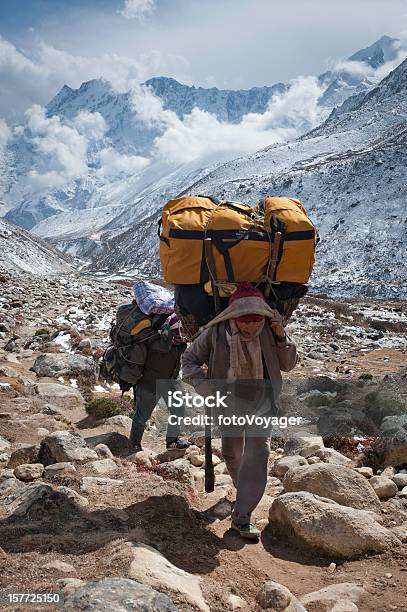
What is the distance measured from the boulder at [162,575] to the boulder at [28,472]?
177 cm

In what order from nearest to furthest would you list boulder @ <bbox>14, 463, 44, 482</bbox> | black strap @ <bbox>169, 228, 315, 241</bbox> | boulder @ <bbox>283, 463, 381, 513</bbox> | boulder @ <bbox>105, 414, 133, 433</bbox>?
1. black strap @ <bbox>169, 228, 315, 241</bbox>
2. boulder @ <bbox>283, 463, 381, 513</bbox>
3. boulder @ <bbox>14, 463, 44, 482</bbox>
4. boulder @ <bbox>105, 414, 133, 433</bbox>

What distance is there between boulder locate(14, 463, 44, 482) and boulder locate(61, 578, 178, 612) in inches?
86.0

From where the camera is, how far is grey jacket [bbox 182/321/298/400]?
4152mm

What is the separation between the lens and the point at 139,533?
3.77 m

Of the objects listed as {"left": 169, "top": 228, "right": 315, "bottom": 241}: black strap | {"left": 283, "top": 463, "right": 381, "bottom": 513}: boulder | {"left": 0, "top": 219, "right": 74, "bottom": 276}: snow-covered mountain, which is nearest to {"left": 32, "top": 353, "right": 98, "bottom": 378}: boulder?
{"left": 283, "top": 463, "right": 381, "bottom": 513}: boulder

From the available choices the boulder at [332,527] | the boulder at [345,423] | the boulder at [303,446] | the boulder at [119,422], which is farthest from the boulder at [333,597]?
the boulder at [119,422]

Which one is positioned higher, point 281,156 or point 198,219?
point 281,156

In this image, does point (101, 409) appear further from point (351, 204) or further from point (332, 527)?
point (351, 204)

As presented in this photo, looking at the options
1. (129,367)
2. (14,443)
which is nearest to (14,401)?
(14,443)

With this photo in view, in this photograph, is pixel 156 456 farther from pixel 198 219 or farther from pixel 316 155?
pixel 316 155

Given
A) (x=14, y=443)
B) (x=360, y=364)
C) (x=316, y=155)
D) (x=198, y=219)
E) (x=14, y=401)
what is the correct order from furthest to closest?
1. (x=316, y=155)
2. (x=360, y=364)
3. (x=14, y=401)
4. (x=14, y=443)
5. (x=198, y=219)

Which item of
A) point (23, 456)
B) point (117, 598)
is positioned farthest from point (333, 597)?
point (23, 456)

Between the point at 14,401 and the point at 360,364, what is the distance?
1176 centimetres

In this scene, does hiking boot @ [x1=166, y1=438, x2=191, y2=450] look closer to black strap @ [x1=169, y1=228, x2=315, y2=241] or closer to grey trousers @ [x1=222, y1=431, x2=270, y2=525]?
grey trousers @ [x1=222, y1=431, x2=270, y2=525]
